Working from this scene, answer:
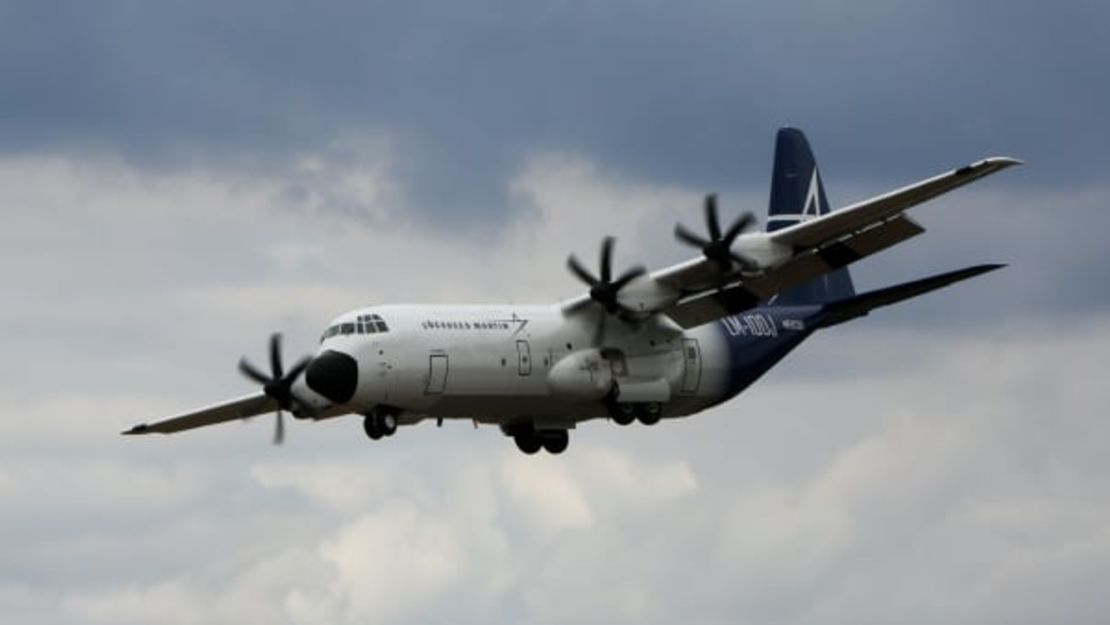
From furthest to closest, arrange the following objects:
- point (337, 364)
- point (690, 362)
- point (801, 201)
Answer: point (801, 201) < point (690, 362) < point (337, 364)

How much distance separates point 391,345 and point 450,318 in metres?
1.83

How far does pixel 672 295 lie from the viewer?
2707 inches

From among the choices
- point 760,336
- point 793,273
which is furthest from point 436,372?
point 760,336

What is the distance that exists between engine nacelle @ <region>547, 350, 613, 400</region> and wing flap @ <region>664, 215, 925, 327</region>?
8.16 feet

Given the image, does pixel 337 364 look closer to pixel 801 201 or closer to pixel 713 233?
pixel 713 233

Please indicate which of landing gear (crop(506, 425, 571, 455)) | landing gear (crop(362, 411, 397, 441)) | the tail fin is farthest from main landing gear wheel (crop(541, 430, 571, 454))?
the tail fin

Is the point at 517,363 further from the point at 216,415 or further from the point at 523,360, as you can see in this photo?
the point at 216,415

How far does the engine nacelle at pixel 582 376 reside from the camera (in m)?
67.4

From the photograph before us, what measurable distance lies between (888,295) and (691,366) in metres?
5.07

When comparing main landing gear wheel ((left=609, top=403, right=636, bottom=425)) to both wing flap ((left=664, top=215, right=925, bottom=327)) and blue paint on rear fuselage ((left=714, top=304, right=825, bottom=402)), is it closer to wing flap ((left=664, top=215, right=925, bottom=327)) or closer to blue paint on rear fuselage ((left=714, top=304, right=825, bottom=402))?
wing flap ((left=664, top=215, right=925, bottom=327))

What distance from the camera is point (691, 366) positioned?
70188 millimetres

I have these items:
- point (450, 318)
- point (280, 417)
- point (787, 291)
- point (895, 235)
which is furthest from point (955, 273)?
point (280, 417)

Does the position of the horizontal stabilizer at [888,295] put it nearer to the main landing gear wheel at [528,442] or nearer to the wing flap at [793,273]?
the wing flap at [793,273]

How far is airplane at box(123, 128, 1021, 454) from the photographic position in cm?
6581
